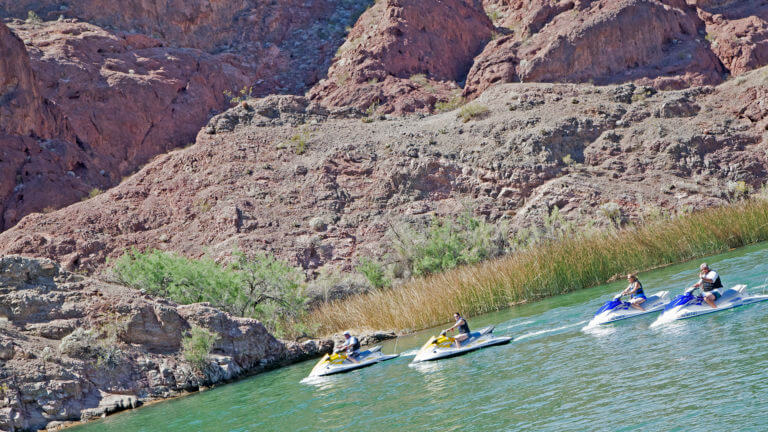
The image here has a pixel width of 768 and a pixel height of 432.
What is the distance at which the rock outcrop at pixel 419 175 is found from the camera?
123 feet

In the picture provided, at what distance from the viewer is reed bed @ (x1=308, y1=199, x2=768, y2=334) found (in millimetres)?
25031

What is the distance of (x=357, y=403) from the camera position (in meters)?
15.8

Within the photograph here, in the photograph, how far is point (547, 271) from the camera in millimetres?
25375

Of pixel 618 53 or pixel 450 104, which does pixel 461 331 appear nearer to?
pixel 450 104

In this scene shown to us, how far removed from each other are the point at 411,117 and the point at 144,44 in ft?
65.6

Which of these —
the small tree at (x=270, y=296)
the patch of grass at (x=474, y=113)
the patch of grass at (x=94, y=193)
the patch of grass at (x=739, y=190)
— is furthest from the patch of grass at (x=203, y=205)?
the patch of grass at (x=739, y=190)

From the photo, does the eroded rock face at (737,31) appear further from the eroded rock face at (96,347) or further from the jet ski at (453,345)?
the eroded rock face at (96,347)

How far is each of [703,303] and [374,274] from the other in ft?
55.2

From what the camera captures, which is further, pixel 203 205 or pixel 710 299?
pixel 203 205

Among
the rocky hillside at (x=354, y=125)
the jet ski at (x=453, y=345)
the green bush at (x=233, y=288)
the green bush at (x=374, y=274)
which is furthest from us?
the rocky hillside at (x=354, y=125)

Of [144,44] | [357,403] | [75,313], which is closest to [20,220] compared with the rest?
[144,44]

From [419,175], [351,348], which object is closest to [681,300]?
[351,348]

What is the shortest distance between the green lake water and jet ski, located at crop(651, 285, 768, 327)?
21cm

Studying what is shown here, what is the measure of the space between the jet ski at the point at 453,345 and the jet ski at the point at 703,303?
3.95 meters
